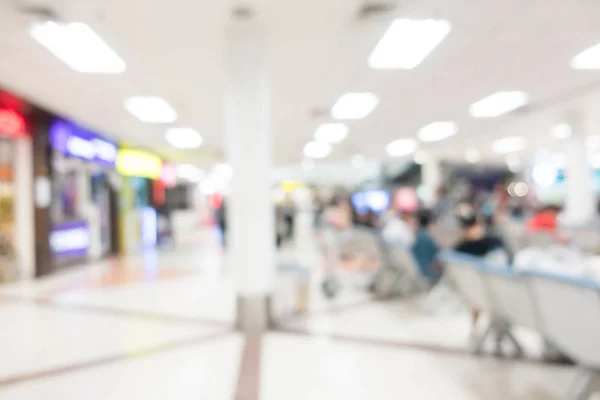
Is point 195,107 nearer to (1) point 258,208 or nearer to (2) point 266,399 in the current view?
(1) point 258,208

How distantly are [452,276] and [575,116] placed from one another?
823 cm

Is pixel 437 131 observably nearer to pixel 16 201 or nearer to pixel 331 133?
pixel 331 133

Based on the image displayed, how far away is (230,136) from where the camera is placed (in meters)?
4.66

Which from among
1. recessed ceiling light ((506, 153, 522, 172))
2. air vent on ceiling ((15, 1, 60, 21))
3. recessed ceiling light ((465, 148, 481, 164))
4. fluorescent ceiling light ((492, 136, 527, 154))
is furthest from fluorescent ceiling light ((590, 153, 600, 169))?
air vent on ceiling ((15, 1, 60, 21))

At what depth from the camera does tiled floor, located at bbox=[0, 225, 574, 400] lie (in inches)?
125

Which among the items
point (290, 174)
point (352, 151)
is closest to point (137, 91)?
point (352, 151)

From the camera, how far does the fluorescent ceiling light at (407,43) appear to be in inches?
181

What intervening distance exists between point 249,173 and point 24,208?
5.52 metres

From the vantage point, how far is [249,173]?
15.1 ft

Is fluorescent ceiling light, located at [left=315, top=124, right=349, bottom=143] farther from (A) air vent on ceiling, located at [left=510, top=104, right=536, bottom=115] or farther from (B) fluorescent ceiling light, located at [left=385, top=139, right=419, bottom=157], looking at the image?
(A) air vent on ceiling, located at [left=510, top=104, right=536, bottom=115]

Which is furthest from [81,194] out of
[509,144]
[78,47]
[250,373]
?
[509,144]

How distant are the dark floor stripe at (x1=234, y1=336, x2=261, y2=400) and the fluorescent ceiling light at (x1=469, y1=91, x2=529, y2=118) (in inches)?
243

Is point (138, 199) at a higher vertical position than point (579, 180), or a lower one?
higher

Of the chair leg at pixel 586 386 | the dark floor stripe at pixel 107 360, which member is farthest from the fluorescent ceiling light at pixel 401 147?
the chair leg at pixel 586 386
